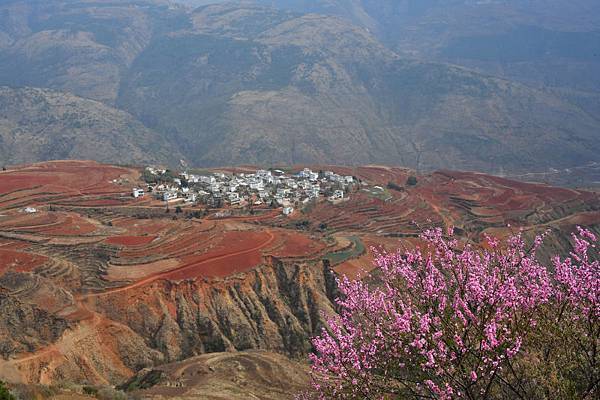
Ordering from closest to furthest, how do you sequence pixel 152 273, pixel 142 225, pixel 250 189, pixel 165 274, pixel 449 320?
pixel 449 320
pixel 165 274
pixel 152 273
pixel 142 225
pixel 250 189

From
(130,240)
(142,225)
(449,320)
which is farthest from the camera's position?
(142,225)

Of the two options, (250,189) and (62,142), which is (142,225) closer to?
(250,189)

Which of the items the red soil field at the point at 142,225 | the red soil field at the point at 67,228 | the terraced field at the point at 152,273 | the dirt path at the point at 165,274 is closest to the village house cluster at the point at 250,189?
the terraced field at the point at 152,273

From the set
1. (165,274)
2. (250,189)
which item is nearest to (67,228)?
(165,274)

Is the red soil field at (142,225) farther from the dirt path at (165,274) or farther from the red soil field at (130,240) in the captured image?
the dirt path at (165,274)

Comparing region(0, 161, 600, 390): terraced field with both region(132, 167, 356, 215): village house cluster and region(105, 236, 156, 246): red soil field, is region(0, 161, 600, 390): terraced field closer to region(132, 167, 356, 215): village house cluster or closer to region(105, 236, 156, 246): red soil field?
region(105, 236, 156, 246): red soil field

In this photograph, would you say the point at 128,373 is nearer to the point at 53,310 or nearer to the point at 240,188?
the point at 53,310

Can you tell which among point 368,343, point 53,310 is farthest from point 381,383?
point 53,310
